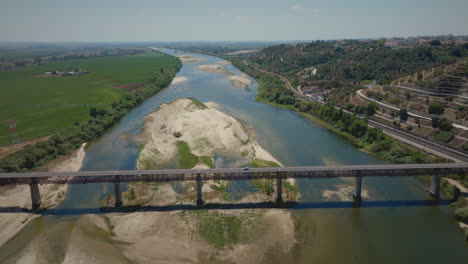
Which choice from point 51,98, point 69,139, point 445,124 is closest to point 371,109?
point 445,124

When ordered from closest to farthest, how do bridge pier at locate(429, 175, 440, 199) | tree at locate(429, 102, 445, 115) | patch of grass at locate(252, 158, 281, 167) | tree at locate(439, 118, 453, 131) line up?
bridge pier at locate(429, 175, 440, 199) → patch of grass at locate(252, 158, 281, 167) → tree at locate(439, 118, 453, 131) → tree at locate(429, 102, 445, 115)

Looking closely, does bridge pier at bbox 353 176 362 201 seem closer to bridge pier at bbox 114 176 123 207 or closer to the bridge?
the bridge

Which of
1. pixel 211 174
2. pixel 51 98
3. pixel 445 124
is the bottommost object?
pixel 211 174

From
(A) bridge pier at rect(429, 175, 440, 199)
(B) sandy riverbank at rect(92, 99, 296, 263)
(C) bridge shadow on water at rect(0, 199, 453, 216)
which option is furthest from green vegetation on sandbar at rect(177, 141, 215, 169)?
(A) bridge pier at rect(429, 175, 440, 199)

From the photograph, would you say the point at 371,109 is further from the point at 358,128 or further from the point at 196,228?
the point at 196,228

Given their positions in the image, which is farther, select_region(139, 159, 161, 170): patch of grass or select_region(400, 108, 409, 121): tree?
select_region(400, 108, 409, 121): tree

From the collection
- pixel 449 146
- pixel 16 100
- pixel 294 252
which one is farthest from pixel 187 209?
pixel 16 100

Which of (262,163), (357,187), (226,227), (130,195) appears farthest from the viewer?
(262,163)
